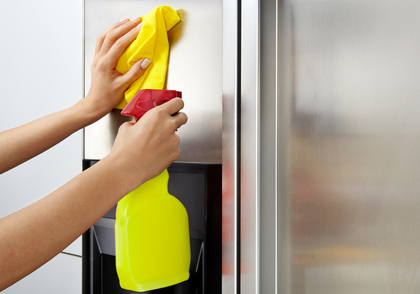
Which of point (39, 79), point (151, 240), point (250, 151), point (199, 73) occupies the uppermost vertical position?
point (39, 79)

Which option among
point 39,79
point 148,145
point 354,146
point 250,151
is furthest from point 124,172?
point 39,79

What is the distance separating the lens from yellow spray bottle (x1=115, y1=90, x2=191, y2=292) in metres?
0.49

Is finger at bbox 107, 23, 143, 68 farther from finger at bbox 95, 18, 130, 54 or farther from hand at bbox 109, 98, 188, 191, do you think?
hand at bbox 109, 98, 188, 191

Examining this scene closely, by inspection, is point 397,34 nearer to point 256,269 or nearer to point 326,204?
point 326,204

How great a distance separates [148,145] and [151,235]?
0.13 m

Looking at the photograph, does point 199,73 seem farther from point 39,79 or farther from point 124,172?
point 39,79

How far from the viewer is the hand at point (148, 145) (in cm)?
47

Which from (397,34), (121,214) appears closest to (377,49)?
(397,34)

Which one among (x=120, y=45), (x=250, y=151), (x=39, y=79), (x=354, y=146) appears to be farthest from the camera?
(x=39, y=79)

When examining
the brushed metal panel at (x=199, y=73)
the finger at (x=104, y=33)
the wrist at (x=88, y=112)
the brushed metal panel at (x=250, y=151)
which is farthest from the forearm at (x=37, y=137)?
the brushed metal panel at (x=250, y=151)

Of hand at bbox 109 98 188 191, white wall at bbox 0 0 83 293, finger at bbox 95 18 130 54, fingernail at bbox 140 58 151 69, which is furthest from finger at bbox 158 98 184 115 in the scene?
white wall at bbox 0 0 83 293

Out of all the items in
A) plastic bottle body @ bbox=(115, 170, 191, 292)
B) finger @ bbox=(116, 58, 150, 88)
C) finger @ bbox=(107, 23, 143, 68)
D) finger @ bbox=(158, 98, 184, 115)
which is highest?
finger @ bbox=(107, 23, 143, 68)

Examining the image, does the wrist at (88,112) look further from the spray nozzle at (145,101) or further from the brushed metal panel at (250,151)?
the brushed metal panel at (250,151)

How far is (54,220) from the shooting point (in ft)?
1.36
